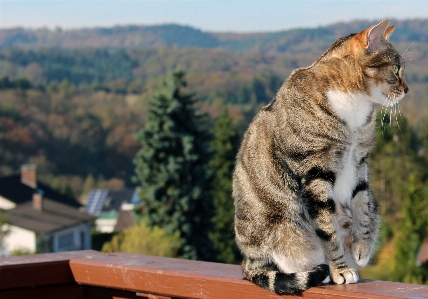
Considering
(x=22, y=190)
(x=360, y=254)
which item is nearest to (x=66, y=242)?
(x=22, y=190)

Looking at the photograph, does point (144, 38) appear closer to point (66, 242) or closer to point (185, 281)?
point (66, 242)

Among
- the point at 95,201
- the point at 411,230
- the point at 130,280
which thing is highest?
the point at 130,280

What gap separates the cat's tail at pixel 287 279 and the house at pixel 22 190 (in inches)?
1053

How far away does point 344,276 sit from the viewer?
81.0 inches

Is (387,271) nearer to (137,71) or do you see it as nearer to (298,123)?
(298,123)

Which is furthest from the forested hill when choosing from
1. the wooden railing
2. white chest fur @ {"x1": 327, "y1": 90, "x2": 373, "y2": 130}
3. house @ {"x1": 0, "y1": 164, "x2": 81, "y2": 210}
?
the wooden railing

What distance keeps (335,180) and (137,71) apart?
2405 inches

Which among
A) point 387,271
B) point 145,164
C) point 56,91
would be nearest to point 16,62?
Answer: point 56,91

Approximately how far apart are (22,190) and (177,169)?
12.8 m

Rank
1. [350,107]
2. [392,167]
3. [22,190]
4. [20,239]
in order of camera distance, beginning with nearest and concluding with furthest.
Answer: [350,107] < [20,239] < [392,167] < [22,190]

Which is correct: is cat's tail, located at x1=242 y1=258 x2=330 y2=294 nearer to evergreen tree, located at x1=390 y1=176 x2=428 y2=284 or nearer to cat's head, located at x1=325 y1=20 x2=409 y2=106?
cat's head, located at x1=325 y1=20 x2=409 y2=106

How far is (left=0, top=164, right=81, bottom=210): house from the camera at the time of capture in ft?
92.8

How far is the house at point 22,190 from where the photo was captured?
28281mm

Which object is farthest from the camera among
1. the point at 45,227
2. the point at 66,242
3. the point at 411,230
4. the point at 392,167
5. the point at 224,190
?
the point at 66,242
